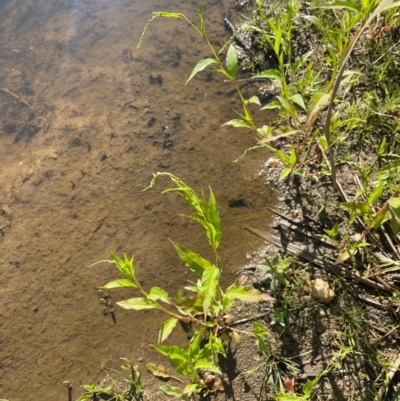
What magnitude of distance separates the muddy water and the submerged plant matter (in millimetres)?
223

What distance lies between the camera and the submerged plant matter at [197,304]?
5.74 feet

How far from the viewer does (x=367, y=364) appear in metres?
2.04

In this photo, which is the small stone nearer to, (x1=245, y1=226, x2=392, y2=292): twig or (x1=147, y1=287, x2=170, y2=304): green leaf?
(x1=245, y1=226, x2=392, y2=292): twig

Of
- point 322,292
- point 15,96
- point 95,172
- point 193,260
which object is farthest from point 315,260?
point 15,96

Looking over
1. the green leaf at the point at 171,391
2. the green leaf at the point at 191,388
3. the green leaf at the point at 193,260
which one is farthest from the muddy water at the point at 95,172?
the green leaf at the point at 193,260

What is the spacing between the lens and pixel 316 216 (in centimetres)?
236

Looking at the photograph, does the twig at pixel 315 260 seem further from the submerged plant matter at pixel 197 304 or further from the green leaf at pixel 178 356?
the green leaf at pixel 178 356

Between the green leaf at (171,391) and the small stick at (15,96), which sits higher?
the small stick at (15,96)

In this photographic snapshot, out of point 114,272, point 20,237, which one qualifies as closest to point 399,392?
point 114,272

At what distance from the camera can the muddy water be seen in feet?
7.61

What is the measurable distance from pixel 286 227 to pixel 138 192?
2.94 ft

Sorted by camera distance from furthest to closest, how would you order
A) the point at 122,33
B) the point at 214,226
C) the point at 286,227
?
1. the point at 122,33
2. the point at 286,227
3. the point at 214,226

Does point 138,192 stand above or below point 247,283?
above

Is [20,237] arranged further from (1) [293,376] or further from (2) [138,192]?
(1) [293,376]
